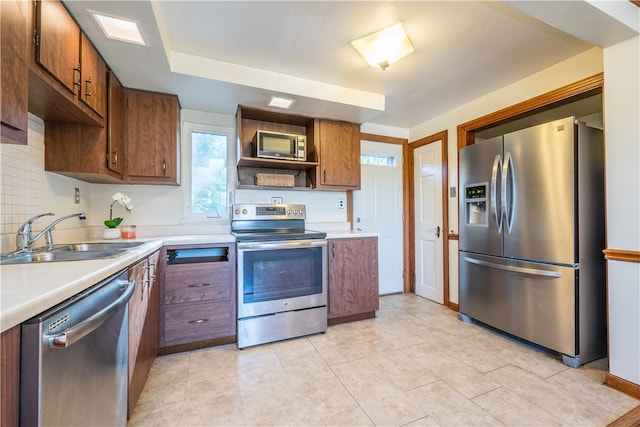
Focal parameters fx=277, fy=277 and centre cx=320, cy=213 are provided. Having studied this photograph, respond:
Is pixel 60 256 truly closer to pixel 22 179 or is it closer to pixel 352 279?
pixel 22 179

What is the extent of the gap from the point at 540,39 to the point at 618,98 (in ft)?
2.12

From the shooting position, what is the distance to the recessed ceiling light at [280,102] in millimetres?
2509

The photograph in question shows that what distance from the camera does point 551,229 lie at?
2092mm

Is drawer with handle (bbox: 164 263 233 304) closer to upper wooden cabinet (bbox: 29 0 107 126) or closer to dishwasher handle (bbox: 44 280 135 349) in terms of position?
dishwasher handle (bbox: 44 280 135 349)

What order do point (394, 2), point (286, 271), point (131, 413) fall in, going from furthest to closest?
point (286, 271) → point (394, 2) → point (131, 413)

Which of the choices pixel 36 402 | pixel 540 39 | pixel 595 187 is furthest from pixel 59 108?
pixel 595 187

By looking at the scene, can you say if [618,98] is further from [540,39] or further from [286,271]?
[286,271]

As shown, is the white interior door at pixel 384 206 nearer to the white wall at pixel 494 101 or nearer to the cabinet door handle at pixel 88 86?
the white wall at pixel 494 101

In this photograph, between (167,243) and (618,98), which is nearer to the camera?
(618,98)

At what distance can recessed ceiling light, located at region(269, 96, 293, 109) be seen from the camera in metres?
2.51

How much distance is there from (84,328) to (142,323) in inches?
34.5

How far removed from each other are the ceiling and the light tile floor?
85.1 inches

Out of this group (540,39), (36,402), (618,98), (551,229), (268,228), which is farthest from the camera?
(268,228)

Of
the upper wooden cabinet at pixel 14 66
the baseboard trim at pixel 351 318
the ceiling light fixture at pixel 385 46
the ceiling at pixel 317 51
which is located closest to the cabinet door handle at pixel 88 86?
the ceiling at pixel 317 51
